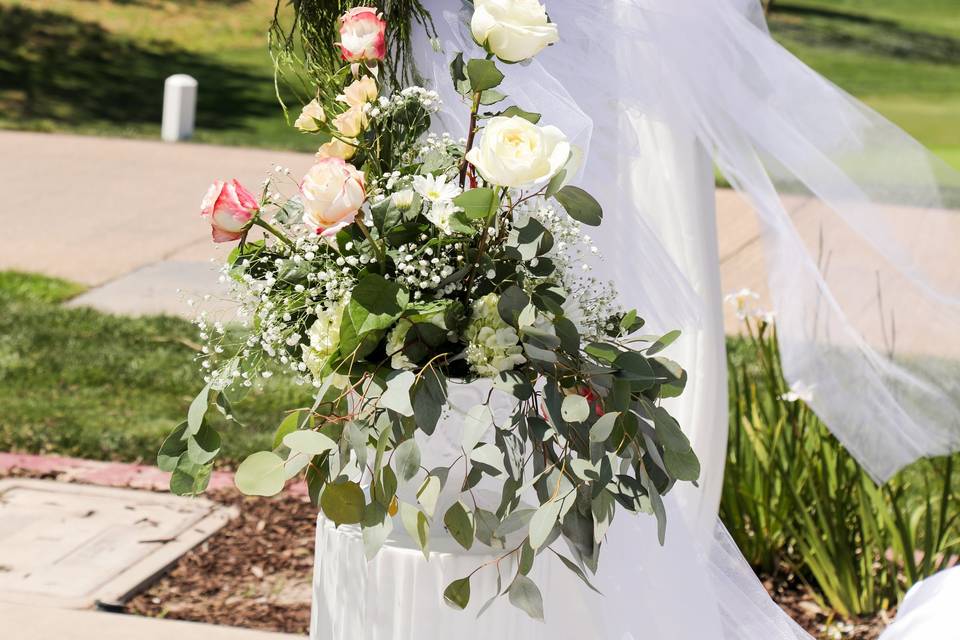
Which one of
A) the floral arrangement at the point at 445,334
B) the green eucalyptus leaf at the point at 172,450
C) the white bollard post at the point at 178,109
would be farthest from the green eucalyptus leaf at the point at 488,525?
the white bollard post at the point at 178,109

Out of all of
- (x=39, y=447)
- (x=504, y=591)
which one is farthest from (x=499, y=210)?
(x=39, y=447)

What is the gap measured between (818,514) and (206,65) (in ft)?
52.4

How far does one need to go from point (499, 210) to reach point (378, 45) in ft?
1.07

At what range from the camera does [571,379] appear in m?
1.94

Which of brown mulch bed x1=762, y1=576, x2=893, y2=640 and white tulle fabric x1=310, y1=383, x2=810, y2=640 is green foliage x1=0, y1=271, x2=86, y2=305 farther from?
white tulle fabric x1=310, y1=383, x2=810, y2=640

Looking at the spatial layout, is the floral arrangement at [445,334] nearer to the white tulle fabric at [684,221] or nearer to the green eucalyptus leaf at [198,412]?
the green eucalyptus leaf at [198,412]

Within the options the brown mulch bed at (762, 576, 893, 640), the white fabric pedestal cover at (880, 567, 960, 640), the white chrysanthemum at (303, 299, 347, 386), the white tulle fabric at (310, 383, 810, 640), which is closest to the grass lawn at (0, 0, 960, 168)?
the brown mulch bed at (762, 576, 893, 640)

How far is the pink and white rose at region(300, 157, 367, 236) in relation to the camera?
1873mm

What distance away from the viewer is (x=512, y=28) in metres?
1.93

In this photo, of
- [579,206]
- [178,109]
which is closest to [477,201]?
[579,206]

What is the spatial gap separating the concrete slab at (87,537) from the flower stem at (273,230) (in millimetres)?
1814

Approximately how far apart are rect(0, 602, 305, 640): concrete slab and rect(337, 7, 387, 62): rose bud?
1.80 metres

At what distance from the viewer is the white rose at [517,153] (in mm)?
1855

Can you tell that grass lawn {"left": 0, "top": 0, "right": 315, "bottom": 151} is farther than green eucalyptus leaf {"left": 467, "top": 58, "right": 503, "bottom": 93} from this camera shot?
Yes
